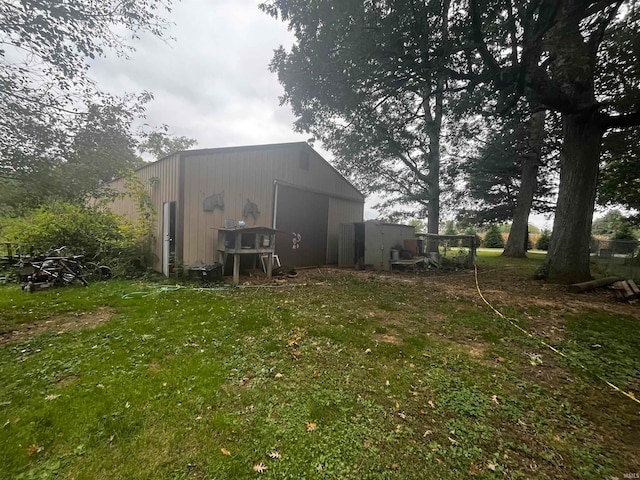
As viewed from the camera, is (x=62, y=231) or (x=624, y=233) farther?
(x=624, y=233)

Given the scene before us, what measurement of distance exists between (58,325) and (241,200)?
4.76m

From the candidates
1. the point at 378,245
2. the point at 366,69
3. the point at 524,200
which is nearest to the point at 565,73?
the point at 366,69

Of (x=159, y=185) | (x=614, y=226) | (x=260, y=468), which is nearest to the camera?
(x=260, y=468)

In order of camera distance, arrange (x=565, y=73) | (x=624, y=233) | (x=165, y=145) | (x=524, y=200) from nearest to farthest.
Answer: (x=565, y=73)
(x=524, y=200)
(x=624, y=233)
(x=165, y=145)

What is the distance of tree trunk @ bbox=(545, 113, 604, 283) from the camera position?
6066mm

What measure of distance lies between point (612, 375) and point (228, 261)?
7175mm

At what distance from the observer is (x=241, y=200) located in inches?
295

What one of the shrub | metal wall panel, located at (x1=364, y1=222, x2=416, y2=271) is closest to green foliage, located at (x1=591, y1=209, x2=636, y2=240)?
metal wall panel, located at (x1=364, y1=222, x2=416, y2=271)

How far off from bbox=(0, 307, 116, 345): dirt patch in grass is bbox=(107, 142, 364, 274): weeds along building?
2565 mm

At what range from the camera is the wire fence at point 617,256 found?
7.40m

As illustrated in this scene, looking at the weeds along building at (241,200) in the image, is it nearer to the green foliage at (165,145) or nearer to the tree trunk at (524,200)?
the tree trunk at (524,200)

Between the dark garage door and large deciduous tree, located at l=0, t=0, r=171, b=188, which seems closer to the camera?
large deciduous tree, located at l=0, t=0, r=171, b=188

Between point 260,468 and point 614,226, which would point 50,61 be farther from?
point 614,226

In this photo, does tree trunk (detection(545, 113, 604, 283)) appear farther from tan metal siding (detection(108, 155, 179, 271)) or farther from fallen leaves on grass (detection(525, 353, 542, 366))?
tan metal siding (detection(108, 155, 179, 271))
